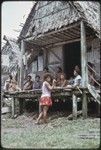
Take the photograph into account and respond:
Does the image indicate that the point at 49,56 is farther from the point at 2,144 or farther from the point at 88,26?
the point at 2,144

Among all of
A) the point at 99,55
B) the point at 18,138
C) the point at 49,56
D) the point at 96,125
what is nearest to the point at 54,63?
the point at 49,56

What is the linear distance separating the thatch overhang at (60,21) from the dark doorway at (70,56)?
31.5 inches

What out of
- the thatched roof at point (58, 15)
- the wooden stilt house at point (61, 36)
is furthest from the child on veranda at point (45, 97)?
the thatched roof at point (58, 15)

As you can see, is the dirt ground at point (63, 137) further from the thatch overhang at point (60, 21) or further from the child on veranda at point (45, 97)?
the thatch overhang at point (60, 21)

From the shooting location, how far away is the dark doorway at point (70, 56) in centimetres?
1549

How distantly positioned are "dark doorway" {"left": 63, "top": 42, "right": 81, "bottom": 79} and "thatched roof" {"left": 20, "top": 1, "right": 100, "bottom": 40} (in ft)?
6.73

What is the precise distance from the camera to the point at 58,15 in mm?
13070

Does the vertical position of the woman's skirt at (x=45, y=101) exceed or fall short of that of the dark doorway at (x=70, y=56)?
it falls short

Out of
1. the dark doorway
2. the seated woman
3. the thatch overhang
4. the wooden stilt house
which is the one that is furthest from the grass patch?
the dark doorway

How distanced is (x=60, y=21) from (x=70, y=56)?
11.2 ft

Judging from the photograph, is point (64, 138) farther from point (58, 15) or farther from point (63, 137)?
point (58, 15)

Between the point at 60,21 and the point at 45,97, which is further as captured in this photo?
the point at 60,21

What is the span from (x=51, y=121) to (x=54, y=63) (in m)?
4.66

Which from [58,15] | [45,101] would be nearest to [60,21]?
[58,15]
